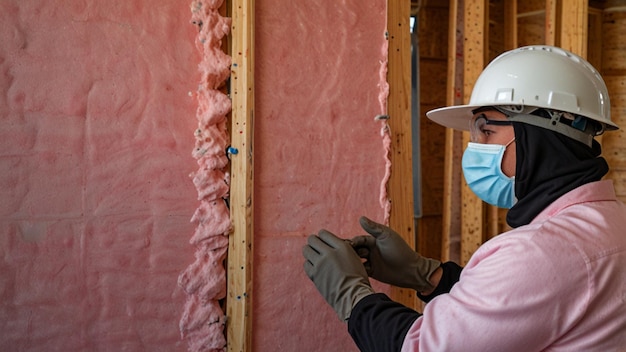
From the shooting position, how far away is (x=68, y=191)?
179 centimetres

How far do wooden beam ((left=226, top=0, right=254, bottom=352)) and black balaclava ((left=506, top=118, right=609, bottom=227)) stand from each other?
3.31 feet

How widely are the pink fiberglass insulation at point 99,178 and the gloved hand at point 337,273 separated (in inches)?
19.2

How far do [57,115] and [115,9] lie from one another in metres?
0.43

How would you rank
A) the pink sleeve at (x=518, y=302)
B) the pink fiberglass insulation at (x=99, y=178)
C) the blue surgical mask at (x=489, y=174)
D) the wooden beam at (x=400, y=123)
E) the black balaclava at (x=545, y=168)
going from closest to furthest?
the pink sleeve at (x=518, y=302)
the black balaclava at (x=545, y=168)
the blue surgical mask at (x=489, y=174)
the pink fiberglass insulation at (x=99, y=178)
the wooden beam at (x=400, y=123)

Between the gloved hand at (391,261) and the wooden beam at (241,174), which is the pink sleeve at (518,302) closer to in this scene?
the gloved hand at (391,261)

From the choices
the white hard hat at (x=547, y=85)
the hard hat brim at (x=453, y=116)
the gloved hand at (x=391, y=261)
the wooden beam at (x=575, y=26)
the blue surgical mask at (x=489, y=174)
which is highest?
the wooden beam at (x=575, y=26)

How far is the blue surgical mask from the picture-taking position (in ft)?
4.76

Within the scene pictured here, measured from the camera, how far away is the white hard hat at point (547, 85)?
1.37m

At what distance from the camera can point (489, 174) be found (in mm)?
1486

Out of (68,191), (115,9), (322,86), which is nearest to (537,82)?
(322,86)

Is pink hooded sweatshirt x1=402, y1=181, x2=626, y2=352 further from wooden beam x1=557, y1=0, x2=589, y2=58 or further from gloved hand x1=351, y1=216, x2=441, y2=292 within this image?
wooden beam x1=557, y1=0, x2=589, y2=58

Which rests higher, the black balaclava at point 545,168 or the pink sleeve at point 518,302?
the black balaclava at point 545,168

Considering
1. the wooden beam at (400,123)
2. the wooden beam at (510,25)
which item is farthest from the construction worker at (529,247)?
the wooden beam at (510,25)

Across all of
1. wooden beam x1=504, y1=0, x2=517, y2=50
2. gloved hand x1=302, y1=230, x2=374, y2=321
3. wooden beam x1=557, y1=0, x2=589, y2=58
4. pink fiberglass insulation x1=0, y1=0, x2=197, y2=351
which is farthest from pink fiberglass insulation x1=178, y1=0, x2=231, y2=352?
wooden beam x1=504, y1=0, x2=517, y2=50
